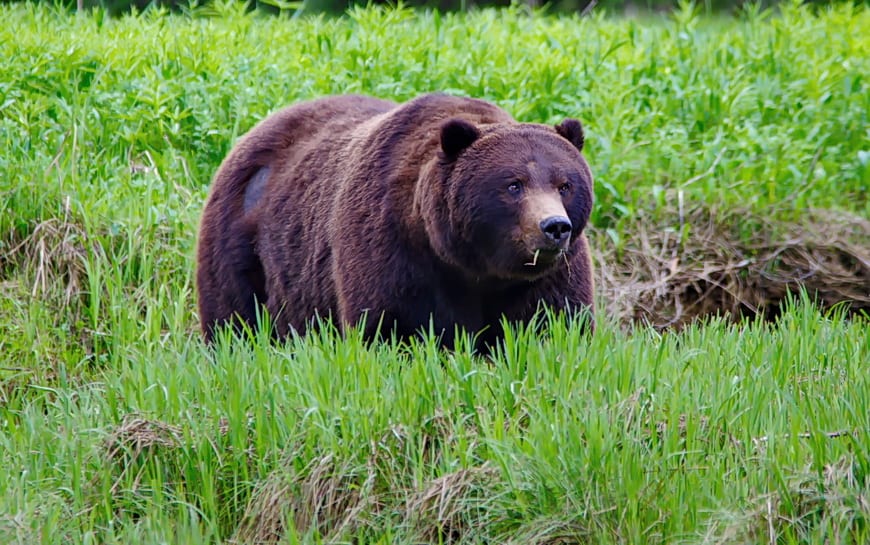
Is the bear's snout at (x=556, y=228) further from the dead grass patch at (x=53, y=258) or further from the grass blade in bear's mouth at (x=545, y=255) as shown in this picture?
the dead grass patch at (x=53, y=258)

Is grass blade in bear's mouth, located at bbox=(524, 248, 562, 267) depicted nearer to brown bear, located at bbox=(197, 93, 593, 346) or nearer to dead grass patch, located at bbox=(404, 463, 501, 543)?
brown bear, located at bbox=(197, 93, 593, 346)

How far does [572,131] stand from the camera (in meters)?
6.02

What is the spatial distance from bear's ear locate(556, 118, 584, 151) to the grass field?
95 centimetres

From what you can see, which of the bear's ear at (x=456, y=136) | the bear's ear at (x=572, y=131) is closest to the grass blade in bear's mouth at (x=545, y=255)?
the bear's ear at (x=456, y=136)

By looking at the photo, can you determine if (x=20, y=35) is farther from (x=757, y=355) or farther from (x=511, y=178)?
(x=757, y=355)

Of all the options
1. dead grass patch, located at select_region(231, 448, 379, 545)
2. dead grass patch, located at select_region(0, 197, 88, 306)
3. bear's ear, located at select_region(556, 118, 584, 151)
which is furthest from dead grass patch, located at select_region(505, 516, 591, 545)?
dead grass patch, located at select_region(0, 197, 88, 306)

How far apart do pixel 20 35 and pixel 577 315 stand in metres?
5.36

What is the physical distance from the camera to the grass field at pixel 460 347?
4.34 meters

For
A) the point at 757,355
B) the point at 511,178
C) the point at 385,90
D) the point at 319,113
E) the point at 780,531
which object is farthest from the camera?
the point at 385,90

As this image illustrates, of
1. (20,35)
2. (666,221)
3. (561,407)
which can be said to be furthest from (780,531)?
(20,35)

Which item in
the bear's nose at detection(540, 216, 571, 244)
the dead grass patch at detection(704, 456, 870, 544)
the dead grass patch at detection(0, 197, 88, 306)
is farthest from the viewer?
the dead grass patch at detection(0, 197, 88, 306)

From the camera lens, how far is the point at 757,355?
17.4ft

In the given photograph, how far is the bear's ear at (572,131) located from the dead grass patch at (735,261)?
1992 mm

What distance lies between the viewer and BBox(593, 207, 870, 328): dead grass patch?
808 cm
